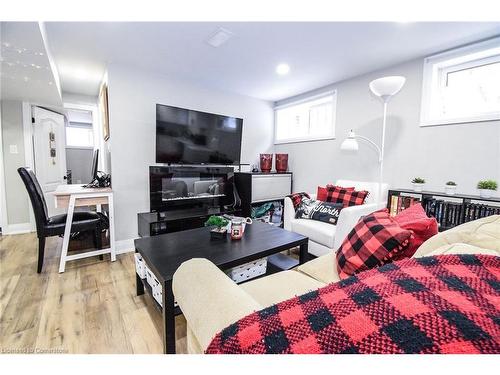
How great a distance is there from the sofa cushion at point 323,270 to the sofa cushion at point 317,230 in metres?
0.77

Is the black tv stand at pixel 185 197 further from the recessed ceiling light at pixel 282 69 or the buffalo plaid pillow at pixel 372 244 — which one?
the buffalo plaid pillow at pixel 372 244

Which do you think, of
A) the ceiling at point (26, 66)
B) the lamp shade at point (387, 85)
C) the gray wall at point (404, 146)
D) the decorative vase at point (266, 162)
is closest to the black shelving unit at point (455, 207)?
the gray wall at point (404, 146)

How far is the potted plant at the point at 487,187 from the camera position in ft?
6.19

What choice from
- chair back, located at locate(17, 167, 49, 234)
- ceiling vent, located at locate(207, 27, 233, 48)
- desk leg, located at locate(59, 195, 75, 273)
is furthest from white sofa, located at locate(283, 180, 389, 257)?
chair back, located at locate(17, 167, 49, 234)

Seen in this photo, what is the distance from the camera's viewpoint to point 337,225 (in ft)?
7.02

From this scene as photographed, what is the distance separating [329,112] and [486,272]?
10.8ft

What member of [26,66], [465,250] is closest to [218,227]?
[465,250]

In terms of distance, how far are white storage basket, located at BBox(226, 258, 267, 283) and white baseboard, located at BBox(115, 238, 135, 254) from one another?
5.89 ft

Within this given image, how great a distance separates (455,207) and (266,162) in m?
2.40

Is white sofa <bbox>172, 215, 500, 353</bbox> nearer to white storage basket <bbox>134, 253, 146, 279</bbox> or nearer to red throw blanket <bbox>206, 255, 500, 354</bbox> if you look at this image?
red throw blanket <bbox>206, 255, 500, 354</bbox>

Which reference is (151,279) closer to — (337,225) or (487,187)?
(337,225)

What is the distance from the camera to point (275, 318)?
0.46 metres

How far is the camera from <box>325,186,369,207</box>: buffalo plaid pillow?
2442 millimetres

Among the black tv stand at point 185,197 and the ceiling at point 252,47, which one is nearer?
the ceiling at point 252,47
